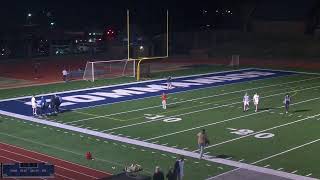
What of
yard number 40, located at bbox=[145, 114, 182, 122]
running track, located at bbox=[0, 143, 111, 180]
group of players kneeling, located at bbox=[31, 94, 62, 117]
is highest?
group of players kneeling, located at bbox=[31, 94, 62, 117]

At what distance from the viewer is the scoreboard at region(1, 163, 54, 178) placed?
14.5 meters

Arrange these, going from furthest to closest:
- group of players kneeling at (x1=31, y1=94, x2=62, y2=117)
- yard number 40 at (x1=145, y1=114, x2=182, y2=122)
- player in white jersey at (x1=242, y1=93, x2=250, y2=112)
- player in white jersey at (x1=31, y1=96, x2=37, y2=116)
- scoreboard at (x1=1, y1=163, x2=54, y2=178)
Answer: player in white jersey at (x1=242, y1=93, x2=250, y2=112), group of players kneeling at (x1=31, y1=94, x2=62, y2=117), player in white jersey at (x1=31, y1=96, x2=37, y2=116), yard number 40 at (x1=145, y1=114, x2=182, y2=122), scoreboard at (x1=1, y1=163, x2=54, y2=178)

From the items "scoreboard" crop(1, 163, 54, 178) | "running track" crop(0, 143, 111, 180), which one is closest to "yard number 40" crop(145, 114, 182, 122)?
"running track" crop(0, 143, 111, 180)

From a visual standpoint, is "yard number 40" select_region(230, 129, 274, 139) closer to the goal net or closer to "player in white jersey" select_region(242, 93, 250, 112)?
"player in white jersey" select_region(242, 93, 250, 112)

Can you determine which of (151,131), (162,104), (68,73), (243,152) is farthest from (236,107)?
(68,73)

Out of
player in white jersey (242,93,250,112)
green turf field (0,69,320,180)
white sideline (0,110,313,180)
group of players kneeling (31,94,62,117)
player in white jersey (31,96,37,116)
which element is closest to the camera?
white sideline (0,110,313,180)

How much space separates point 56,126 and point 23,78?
19525 millimetres

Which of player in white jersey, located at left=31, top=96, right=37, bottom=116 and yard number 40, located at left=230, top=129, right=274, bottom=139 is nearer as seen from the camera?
yard number 40, located at left=230, top=129, right=274, bottom=139

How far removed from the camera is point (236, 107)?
30266 millimetres

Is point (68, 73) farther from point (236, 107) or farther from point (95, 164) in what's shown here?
point (95, 164)

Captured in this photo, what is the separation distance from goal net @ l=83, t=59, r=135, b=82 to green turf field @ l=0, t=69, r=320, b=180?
9066 mm

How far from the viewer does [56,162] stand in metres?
19.6

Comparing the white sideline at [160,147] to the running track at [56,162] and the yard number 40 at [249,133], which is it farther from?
the yard number 40 at [249,133]

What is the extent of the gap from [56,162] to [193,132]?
6.92 m
